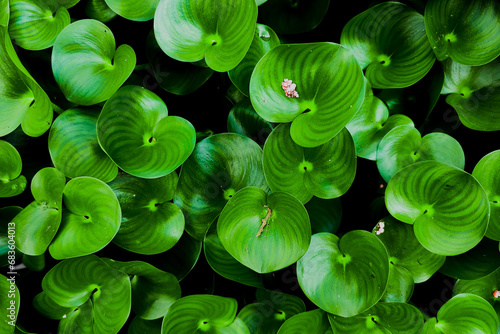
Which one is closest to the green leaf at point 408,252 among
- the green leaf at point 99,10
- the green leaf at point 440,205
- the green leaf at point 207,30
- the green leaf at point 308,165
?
the green leaf at point 440,205

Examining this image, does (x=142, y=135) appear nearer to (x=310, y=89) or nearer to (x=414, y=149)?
(x=310, y=89)

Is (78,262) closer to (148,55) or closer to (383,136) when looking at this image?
(148,55)

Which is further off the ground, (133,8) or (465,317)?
(133,8)

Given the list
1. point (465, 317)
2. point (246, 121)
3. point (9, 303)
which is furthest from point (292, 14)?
point (9, 303)

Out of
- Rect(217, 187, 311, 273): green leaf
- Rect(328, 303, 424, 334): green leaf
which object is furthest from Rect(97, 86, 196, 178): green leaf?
Rect(328, 303, 424, 334): green leaf

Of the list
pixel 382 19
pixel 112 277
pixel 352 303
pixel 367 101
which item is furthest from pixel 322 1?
pixel 112 277
